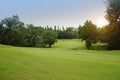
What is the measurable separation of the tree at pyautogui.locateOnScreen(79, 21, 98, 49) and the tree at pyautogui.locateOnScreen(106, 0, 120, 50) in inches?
280

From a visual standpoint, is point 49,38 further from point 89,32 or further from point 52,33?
point 89,32

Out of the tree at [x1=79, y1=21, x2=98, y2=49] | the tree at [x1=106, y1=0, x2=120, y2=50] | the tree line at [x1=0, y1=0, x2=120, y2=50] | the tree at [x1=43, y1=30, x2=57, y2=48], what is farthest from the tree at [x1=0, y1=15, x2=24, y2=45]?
the tree at [x1=106, y1=0, x2=120, y2=50]

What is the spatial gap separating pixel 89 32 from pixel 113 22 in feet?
29.7

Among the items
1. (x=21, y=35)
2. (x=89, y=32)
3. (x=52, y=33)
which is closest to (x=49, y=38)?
(x=52, y=33)

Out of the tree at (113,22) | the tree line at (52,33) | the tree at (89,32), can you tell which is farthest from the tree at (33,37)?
the tree at (113,22)

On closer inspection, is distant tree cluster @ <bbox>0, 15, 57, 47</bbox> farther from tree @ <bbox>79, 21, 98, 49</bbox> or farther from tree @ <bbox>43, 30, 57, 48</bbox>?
tree @ <bbox>79, 21, 98, 49</bbox>

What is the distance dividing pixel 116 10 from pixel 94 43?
518 inches

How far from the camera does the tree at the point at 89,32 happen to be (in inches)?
2394

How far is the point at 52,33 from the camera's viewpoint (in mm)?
85188

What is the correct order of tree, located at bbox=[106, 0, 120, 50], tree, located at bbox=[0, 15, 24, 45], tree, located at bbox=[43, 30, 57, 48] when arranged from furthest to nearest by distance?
1. tree, located at bbox=[43, 30, 57, 48]
2. tree, located at bbox=[0, 15, 24, 45]
3. tree, located at bbox=[106, 0, 120, 50]

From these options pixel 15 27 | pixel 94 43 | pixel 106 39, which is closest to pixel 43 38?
pixel 15 27

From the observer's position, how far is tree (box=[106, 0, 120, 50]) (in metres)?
52.3

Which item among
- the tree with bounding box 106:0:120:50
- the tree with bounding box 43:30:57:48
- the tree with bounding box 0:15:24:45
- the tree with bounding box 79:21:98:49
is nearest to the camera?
→ the tree with bounding box 106:0:120:50

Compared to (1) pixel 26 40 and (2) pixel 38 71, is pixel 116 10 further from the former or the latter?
(2) pixel 38 71
